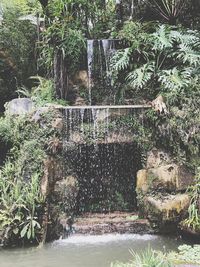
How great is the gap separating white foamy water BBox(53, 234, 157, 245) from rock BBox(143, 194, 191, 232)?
313mm

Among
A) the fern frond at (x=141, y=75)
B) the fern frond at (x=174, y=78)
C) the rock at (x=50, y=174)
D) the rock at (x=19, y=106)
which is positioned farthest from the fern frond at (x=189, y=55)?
the rock at (x=50, y=174)

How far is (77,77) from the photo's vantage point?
1122cm

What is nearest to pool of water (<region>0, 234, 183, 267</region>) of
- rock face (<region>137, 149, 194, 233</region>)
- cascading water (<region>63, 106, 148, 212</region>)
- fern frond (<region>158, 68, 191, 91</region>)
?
rock face (<region>137, 149, 194, 233</region>)

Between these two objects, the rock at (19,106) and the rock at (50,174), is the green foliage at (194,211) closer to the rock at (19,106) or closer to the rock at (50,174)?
the rock at (50,174)

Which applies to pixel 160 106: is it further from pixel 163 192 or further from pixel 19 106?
pixel 19 106

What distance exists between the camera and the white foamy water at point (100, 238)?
25.1 feet

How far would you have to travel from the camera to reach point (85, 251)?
23.3 feet

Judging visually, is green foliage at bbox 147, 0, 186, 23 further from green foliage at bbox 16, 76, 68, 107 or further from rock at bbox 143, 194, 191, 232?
rock at bbox 143, 194, 191, 232

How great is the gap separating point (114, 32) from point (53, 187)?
510 cm

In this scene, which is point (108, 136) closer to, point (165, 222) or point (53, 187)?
point (53, 187)

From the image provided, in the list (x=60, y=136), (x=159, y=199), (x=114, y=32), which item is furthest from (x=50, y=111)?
(x=114, y=32)

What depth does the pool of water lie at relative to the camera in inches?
261

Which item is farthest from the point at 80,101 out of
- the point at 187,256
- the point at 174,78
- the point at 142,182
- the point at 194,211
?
the point at 187,256

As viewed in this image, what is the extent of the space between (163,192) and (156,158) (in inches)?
30.7
